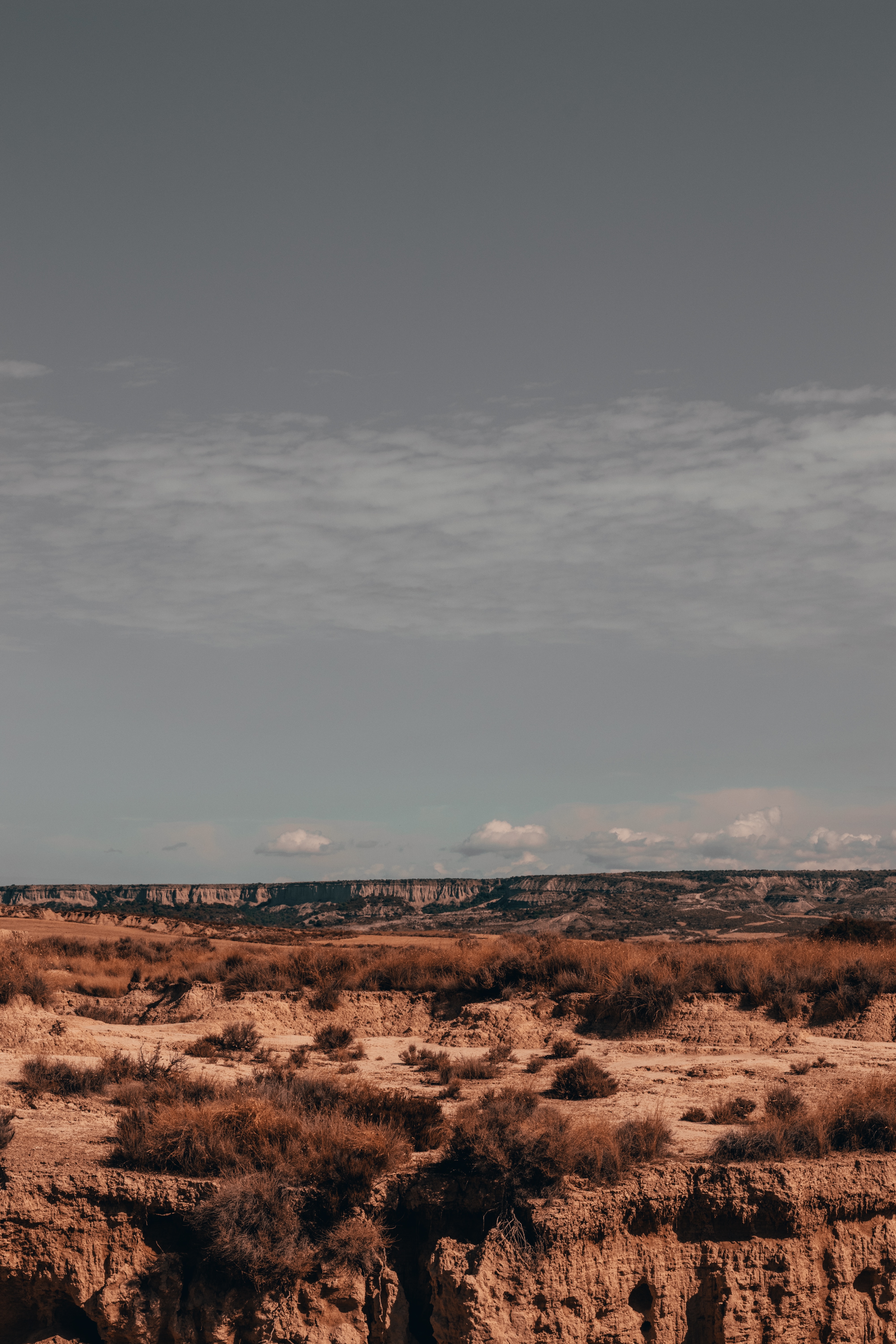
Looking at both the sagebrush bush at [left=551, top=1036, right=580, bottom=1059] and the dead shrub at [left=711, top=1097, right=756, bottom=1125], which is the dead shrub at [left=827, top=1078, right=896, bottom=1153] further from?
the sagebrush bush at [left=551, top=1036, right=580, bottom=1059]

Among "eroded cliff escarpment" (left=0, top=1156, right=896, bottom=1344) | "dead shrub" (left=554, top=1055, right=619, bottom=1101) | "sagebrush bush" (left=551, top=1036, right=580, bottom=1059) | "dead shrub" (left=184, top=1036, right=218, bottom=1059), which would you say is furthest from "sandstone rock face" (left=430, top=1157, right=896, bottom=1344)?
"dead shrub" (left=184, top=1036, right=218, bottom=1059)

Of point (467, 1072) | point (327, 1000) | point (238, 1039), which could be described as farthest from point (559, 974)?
point (238, 1039)

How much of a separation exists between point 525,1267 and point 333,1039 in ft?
37.8

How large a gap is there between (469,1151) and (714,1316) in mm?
3280

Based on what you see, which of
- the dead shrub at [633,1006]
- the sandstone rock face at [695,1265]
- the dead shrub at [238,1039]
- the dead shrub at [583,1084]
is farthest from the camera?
the dead shrub at [633,1006]

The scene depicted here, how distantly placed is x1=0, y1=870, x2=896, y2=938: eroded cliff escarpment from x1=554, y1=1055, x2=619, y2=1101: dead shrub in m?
63.9

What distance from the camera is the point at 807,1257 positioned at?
11555mm

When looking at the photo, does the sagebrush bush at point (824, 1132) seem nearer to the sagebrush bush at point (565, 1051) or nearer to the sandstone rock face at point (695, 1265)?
the sandstone rock face at point (695, 1265)

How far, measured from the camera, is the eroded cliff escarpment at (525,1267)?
11047 mm

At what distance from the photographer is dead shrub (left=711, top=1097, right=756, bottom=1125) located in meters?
14.4

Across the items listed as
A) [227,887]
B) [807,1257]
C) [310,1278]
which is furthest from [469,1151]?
[227,887]

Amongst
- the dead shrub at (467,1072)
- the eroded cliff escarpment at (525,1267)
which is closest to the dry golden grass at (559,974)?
the dead shrub at (467,1072)

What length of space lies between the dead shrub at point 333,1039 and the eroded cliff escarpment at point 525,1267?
9677mm

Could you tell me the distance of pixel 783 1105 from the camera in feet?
46.1
